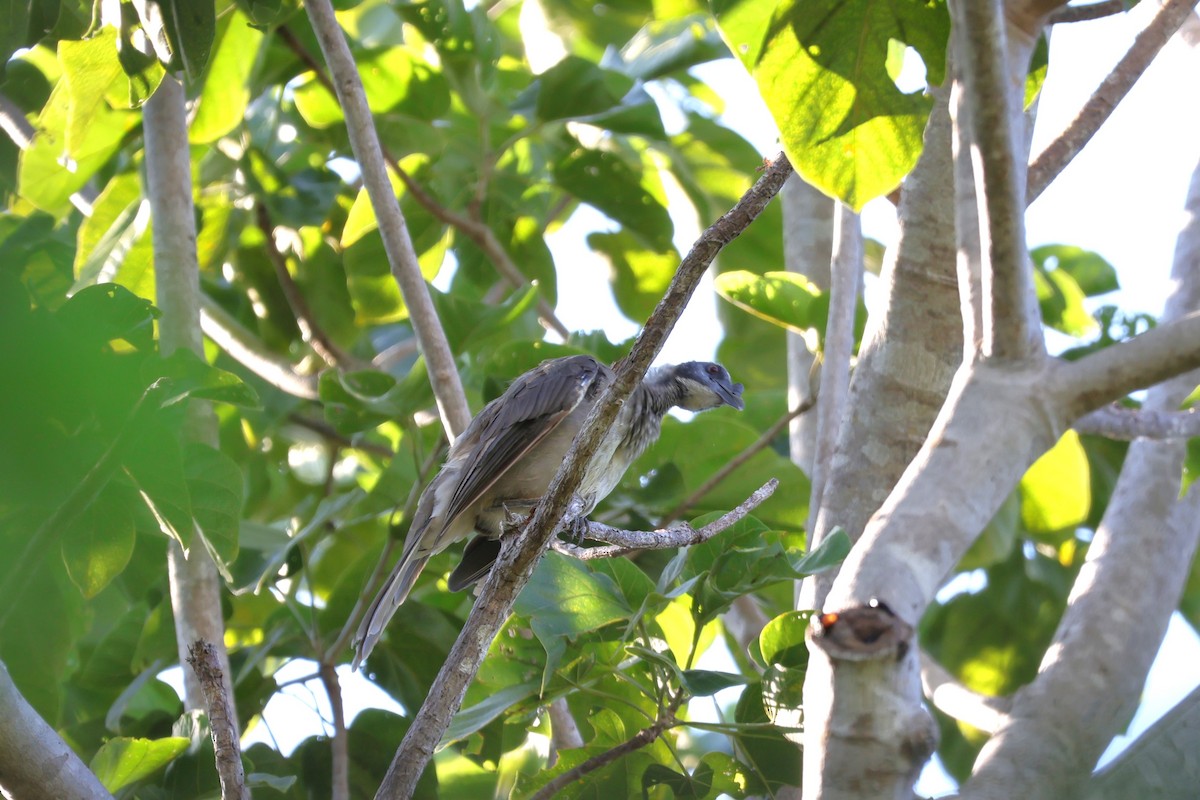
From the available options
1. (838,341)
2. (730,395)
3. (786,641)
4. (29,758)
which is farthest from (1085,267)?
(29,758)

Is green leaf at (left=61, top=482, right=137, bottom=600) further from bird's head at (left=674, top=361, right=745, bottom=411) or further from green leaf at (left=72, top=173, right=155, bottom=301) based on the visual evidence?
bird's head at (left=674, top=361, right=745, bottom=411)

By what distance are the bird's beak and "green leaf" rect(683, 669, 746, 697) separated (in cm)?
209

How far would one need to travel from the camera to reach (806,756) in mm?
1599

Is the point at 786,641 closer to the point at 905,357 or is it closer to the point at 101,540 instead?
the point at 905,357

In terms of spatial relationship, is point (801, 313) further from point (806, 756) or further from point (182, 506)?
point (806, 756)

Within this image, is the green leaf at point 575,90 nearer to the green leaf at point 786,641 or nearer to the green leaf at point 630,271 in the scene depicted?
the green leaf at point 630,271

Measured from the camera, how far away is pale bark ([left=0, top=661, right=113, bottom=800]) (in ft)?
6.46

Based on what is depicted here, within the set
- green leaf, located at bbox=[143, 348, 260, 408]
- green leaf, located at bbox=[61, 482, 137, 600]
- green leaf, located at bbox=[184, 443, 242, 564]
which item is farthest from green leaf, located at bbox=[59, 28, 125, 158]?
green leaf, located at bbox=[61, 482, 137, 600]

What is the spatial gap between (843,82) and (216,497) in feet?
6.35

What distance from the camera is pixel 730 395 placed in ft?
15.4

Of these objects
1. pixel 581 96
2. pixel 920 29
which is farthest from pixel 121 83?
pixel 920 29

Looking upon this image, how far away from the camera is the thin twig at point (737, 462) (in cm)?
380

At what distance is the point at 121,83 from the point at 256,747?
A: 6.65 ft

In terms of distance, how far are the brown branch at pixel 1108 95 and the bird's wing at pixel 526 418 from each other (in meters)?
1.73
